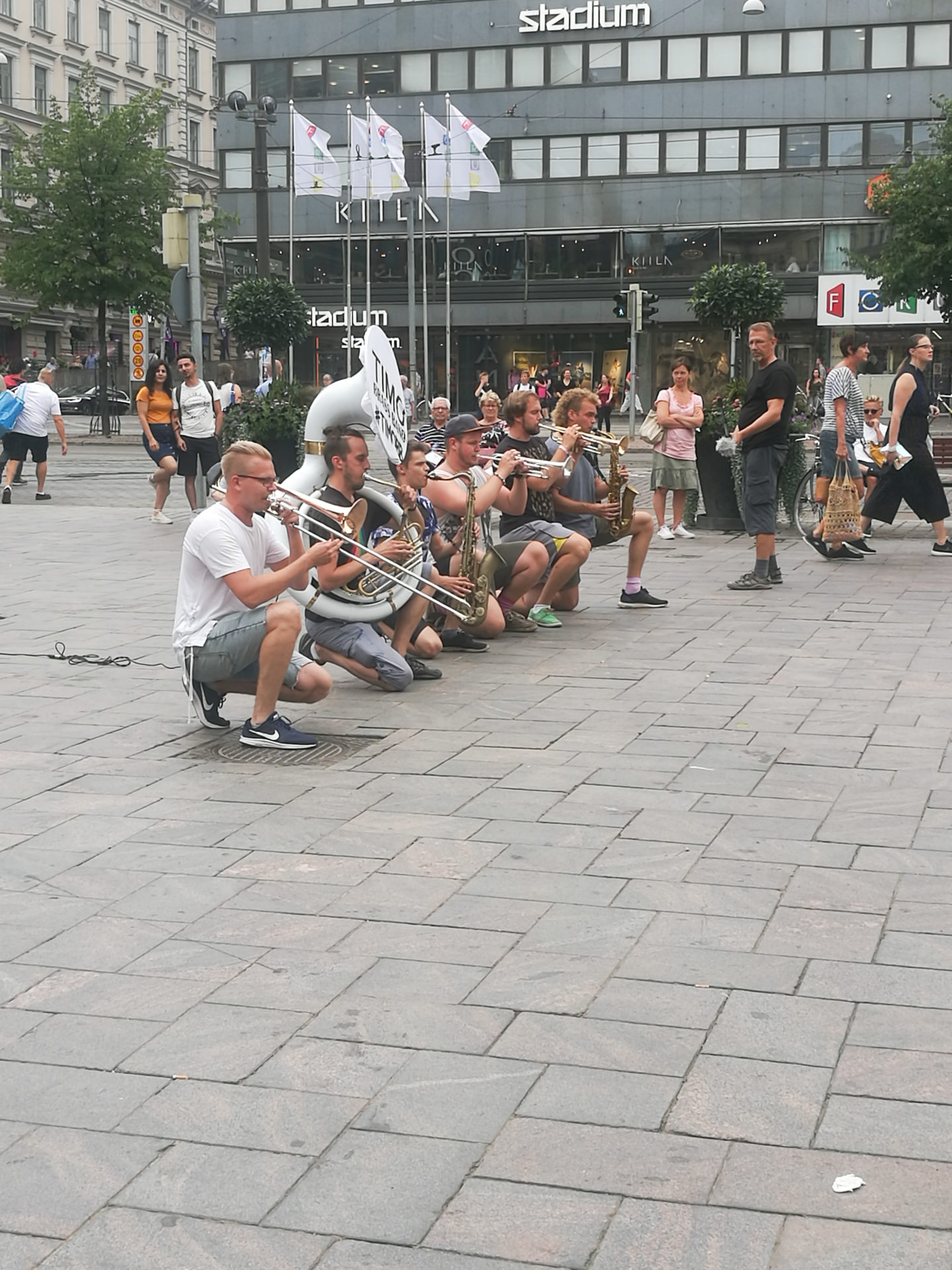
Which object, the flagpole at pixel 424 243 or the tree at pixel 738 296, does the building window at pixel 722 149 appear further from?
the tree at pixel 738 296

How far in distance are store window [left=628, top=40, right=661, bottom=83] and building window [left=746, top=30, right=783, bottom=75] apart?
279 cm

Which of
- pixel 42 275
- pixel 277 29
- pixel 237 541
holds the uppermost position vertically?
pixel 277 29

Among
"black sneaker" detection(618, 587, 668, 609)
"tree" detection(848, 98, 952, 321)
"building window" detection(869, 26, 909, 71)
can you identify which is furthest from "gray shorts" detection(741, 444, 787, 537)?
"building window" detection(869, 26, 909, 71)

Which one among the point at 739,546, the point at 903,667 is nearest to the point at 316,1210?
the point at 903,667

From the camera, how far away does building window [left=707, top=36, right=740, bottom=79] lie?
50.0 m

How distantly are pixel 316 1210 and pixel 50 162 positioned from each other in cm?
3870

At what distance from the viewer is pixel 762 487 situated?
11555 millimetres

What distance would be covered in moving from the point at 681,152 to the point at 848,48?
18.5 feet

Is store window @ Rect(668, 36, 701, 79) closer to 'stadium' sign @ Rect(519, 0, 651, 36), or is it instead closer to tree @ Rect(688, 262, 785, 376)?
'stadium' sign @ Rect(519, 0, 651, 36)

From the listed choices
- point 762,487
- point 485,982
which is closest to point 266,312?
point 762,487

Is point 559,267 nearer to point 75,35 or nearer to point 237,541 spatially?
point 75,35

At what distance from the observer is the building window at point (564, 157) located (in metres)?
51.8

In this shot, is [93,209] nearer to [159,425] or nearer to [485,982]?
[159,425]

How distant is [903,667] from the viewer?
8.63 m
